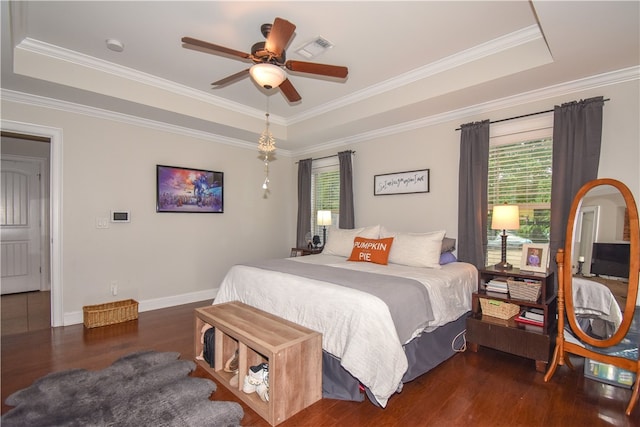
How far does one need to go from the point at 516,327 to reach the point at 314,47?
9.92ft

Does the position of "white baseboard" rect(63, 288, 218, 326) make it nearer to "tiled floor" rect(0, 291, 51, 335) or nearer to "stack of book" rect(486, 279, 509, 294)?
"tiled floor" rect(0, 291, 51, 335)

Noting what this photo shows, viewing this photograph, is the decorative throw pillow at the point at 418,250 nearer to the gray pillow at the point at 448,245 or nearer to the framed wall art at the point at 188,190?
the gray pillow at the point at 448,245

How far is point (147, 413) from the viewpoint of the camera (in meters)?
1.87

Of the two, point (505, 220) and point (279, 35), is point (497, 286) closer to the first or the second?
point (505, 220)

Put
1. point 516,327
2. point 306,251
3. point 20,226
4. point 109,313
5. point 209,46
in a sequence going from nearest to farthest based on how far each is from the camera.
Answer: point 209,46
point 516,327
point 109,313
point 306,251
point 20,226

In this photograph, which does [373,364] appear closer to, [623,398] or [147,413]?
[147,413]

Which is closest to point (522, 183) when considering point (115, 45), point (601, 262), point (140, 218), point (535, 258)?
point (535, 258)

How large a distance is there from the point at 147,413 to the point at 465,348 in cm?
264

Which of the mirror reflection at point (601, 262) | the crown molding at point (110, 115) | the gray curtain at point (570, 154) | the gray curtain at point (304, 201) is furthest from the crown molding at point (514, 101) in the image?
the crown molding at point (110, 115)

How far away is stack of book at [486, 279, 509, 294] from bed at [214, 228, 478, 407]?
19 centimetres

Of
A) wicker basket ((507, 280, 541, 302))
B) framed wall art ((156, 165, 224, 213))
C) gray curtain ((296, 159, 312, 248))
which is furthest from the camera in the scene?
gray curtain ((296, 159, 312, 248))

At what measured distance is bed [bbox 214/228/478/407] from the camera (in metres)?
1.90

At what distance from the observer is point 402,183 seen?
406 cm

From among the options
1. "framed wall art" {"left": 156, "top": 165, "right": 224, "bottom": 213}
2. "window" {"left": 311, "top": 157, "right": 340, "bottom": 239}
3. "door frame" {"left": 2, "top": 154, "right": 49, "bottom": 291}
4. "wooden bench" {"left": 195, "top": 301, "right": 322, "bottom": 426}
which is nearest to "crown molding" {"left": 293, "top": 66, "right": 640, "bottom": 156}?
"window" {"left": 311, "top": 157, "right": 340, "bottom": 239}
